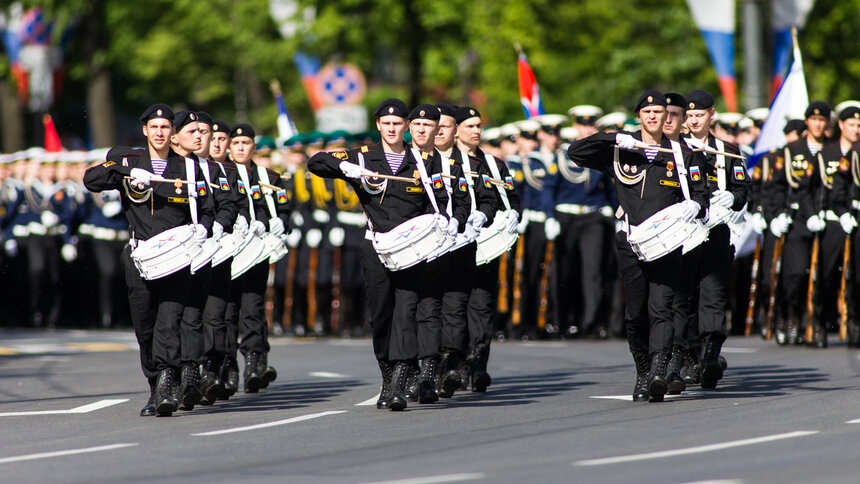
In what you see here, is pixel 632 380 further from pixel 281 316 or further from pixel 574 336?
pixel 281 316

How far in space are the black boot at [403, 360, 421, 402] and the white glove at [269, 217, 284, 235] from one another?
7.99ft

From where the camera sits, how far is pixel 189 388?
11625 mm

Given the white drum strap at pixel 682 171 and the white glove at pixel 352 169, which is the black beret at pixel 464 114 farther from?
the white drum strap at pixel 682 171

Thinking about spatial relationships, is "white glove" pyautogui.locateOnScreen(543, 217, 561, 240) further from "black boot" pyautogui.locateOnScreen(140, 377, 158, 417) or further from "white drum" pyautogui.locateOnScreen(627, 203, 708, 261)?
"black boot" pyautogui.locateOnScreen(140, 377, 158, 417)

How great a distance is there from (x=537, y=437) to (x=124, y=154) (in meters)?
3.61

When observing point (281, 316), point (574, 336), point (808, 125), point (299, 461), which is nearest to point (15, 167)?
point (281, 316)

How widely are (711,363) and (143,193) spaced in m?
4.22

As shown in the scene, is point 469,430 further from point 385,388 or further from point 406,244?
point 406,244

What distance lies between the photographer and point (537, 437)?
9.69m

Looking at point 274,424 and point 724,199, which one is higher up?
point 724,199

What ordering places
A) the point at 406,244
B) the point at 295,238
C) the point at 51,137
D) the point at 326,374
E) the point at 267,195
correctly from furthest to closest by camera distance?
the point at 51,137 < the point at 295,238 < the point at 326,374 < the point at 267,195 < the point at 406,244

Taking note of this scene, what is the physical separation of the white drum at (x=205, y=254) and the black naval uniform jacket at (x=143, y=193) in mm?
245

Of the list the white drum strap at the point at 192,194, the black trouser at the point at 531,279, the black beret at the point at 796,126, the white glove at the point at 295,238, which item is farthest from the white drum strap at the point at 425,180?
the white glove at the point at 295,238

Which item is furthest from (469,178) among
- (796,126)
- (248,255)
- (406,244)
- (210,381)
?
(796,126)
